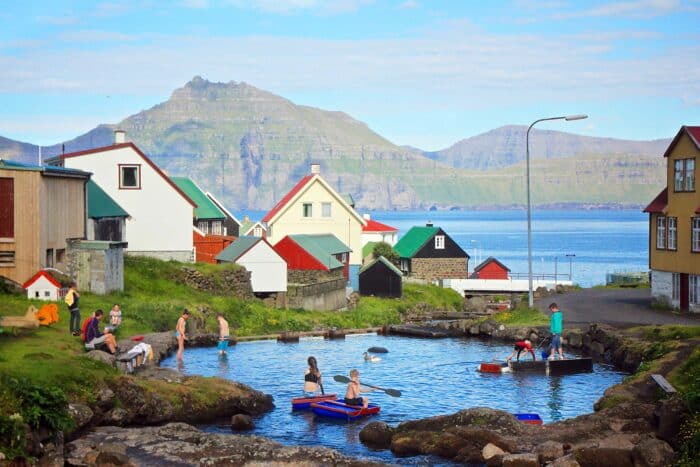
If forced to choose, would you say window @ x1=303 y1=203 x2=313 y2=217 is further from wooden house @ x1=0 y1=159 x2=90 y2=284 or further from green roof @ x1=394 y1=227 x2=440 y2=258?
wooden house @ x1=0 y1=159 x2=90 y2=284

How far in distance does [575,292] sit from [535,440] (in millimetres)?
45908

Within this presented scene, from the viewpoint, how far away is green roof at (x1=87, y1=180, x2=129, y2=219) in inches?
2342

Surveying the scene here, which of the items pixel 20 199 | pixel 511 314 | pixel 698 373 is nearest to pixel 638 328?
pixel 511 314

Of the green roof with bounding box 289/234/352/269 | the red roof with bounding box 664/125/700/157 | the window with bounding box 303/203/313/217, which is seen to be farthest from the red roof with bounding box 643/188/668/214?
the window with bounding box 303/203/313/217

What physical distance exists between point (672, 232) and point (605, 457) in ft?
110

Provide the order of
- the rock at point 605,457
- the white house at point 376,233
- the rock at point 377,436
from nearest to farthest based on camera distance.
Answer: the rock at point 605,457
the rock at point 377,436
the white house at point 376,233

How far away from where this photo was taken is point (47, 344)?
32.7m

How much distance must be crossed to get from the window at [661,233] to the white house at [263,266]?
2510cm

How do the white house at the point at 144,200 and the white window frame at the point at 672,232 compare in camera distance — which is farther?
the white house at the point at 144,200

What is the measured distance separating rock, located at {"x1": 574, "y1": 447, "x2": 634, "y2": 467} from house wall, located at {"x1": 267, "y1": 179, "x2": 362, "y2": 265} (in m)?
70.8

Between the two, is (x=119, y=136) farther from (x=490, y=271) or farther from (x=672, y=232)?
(x=490, y=271)

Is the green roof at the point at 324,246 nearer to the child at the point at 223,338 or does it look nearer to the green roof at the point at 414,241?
the green roof at the point at 414,241

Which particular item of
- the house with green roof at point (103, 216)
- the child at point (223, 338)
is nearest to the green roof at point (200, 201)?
the house with green roof at point (103, 216)

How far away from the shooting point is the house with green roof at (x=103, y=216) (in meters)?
58.8
